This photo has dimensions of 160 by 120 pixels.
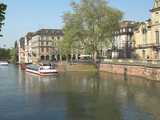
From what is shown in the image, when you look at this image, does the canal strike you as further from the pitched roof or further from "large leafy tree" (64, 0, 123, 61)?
the pitched roof

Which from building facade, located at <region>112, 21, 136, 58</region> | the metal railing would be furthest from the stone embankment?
building facade, located at <region>112, 21, 136, 58</region>

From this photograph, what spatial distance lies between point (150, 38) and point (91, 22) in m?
13.2

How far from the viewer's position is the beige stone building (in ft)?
248

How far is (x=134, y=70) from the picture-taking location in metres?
68.7

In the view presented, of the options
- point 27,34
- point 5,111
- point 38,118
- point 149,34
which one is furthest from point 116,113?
point 27,34

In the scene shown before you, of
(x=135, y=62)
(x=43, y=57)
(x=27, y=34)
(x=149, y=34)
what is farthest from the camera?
(x=27, y=34)

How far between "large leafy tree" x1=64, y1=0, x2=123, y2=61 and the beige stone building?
245 inches

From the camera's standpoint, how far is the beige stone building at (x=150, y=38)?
7550 centimetres

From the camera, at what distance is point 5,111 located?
3272cm

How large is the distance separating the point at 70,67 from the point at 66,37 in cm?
1050

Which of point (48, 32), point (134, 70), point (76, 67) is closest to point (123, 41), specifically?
point (76, 67)

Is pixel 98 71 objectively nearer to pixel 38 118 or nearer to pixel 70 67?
pixel 70 67

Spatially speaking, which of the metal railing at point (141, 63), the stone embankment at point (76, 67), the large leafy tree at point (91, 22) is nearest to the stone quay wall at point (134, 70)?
the metal railing at point (141, 63)

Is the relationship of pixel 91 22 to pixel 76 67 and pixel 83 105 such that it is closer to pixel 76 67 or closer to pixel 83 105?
pixel 76 67
